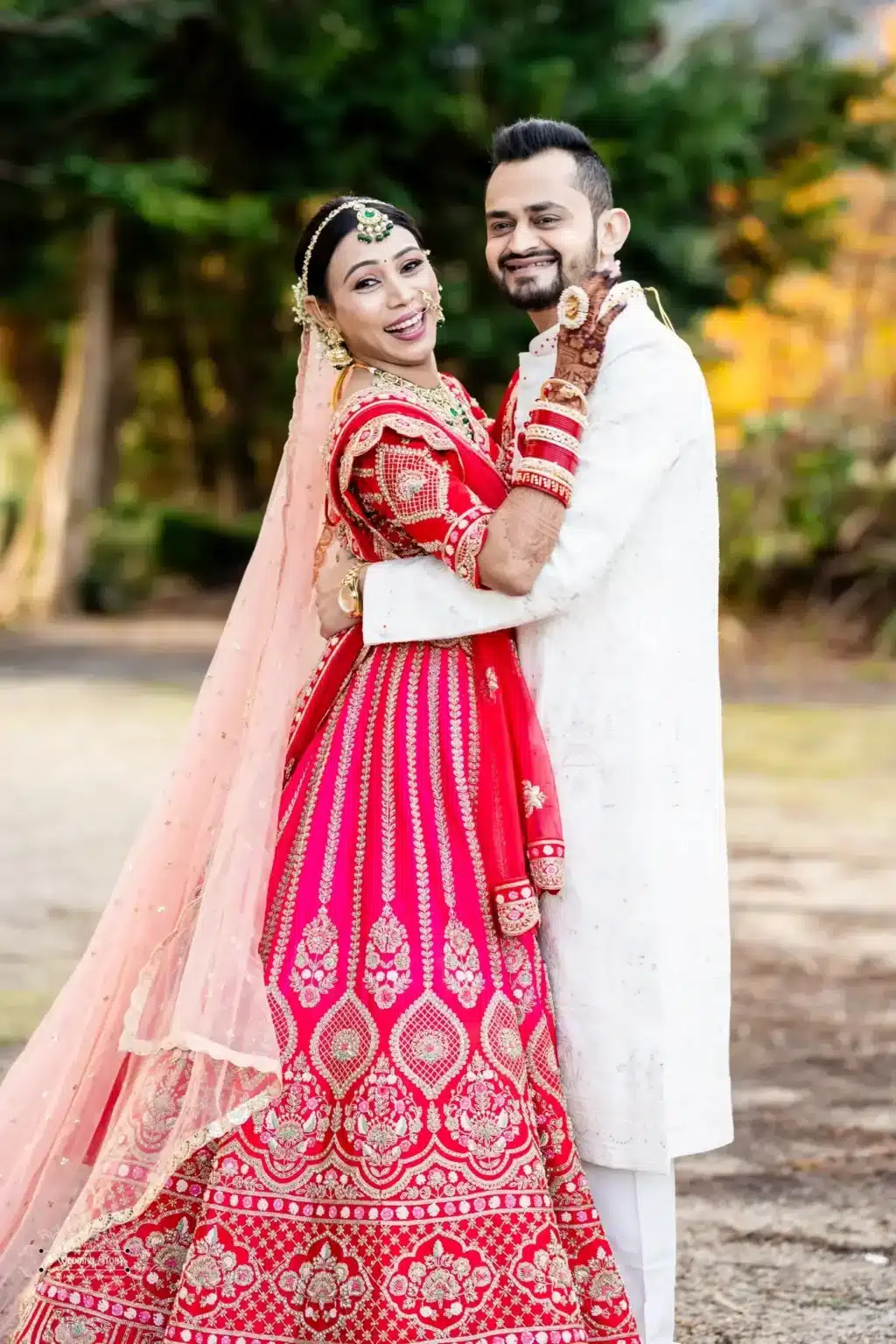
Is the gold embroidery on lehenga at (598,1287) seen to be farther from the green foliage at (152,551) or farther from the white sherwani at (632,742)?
the green foliage at (152,551)

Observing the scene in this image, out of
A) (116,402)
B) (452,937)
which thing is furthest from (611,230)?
(116,402)

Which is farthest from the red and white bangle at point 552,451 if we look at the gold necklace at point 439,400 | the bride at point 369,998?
the gold necklace at point 439,400

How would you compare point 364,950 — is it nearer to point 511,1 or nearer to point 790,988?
point 790,988

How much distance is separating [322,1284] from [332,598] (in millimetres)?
1066

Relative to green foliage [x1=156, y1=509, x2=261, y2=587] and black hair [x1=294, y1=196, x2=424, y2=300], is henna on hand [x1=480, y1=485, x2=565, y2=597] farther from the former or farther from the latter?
green foliage [x1=156, y1=509, x2=261, y2=587]

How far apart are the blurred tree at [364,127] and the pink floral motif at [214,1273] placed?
45.8ft

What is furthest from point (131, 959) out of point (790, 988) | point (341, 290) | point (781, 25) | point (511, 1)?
point (781, 25)

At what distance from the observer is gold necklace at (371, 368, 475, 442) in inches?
113

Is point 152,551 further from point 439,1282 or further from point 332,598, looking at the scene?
point 439,1282

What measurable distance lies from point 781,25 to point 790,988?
56.5ft

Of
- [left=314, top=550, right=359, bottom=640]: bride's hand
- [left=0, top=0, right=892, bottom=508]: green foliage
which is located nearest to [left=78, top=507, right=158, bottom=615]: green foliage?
[left=0, top=0, right=892, bottom=508]: green foliage

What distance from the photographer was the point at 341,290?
9.50 ft

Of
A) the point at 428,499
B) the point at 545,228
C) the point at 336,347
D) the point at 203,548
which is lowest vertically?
the point at 428,499

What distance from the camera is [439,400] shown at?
291 cm
